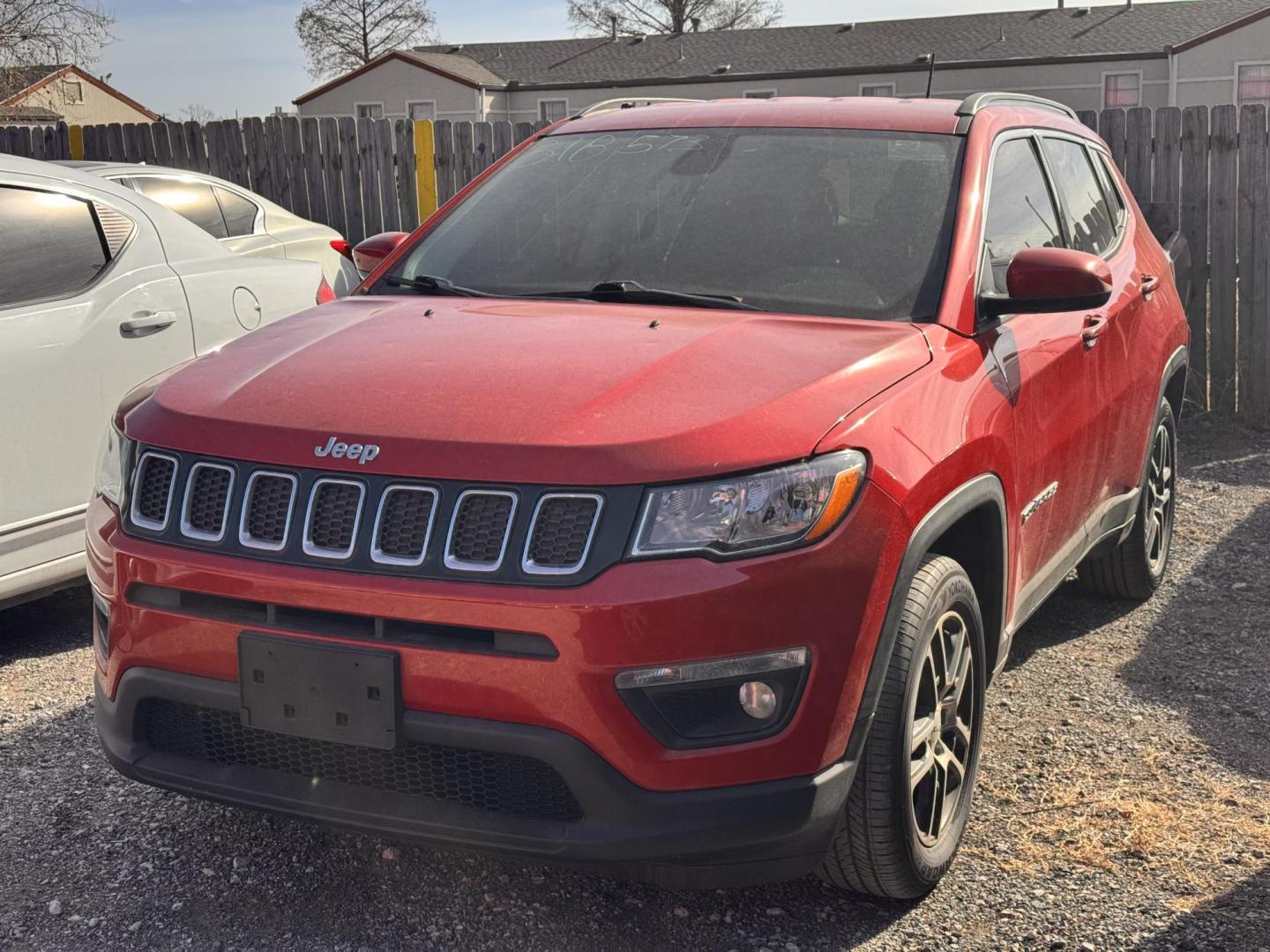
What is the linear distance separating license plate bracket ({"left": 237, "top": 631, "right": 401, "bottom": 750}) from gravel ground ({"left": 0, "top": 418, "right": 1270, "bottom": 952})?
64cm

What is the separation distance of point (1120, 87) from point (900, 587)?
40762 mm

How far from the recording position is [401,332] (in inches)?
128

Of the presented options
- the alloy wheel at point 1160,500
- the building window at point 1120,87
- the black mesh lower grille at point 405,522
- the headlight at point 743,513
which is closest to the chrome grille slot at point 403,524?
the black mesh lower grille at point 405,522

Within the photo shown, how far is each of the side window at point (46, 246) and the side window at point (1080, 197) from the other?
337cm

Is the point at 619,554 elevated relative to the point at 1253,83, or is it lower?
lower

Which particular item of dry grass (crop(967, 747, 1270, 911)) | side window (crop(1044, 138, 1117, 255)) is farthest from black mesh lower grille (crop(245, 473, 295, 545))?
side window (crop(1044, 138, 1117, 255))

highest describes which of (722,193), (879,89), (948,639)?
(879,89)

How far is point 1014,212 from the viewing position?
13.0 feet

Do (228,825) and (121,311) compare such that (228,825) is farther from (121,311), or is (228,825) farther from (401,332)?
(121,311)

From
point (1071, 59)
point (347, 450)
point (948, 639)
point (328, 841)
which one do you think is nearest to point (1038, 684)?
point (948, 639)

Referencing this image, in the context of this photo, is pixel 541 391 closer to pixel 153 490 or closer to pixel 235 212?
pixel 153 490

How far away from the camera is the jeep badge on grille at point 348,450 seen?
262 cm

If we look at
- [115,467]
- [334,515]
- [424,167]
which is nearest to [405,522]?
[334,515]

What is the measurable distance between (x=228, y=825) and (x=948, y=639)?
6.08 feet
